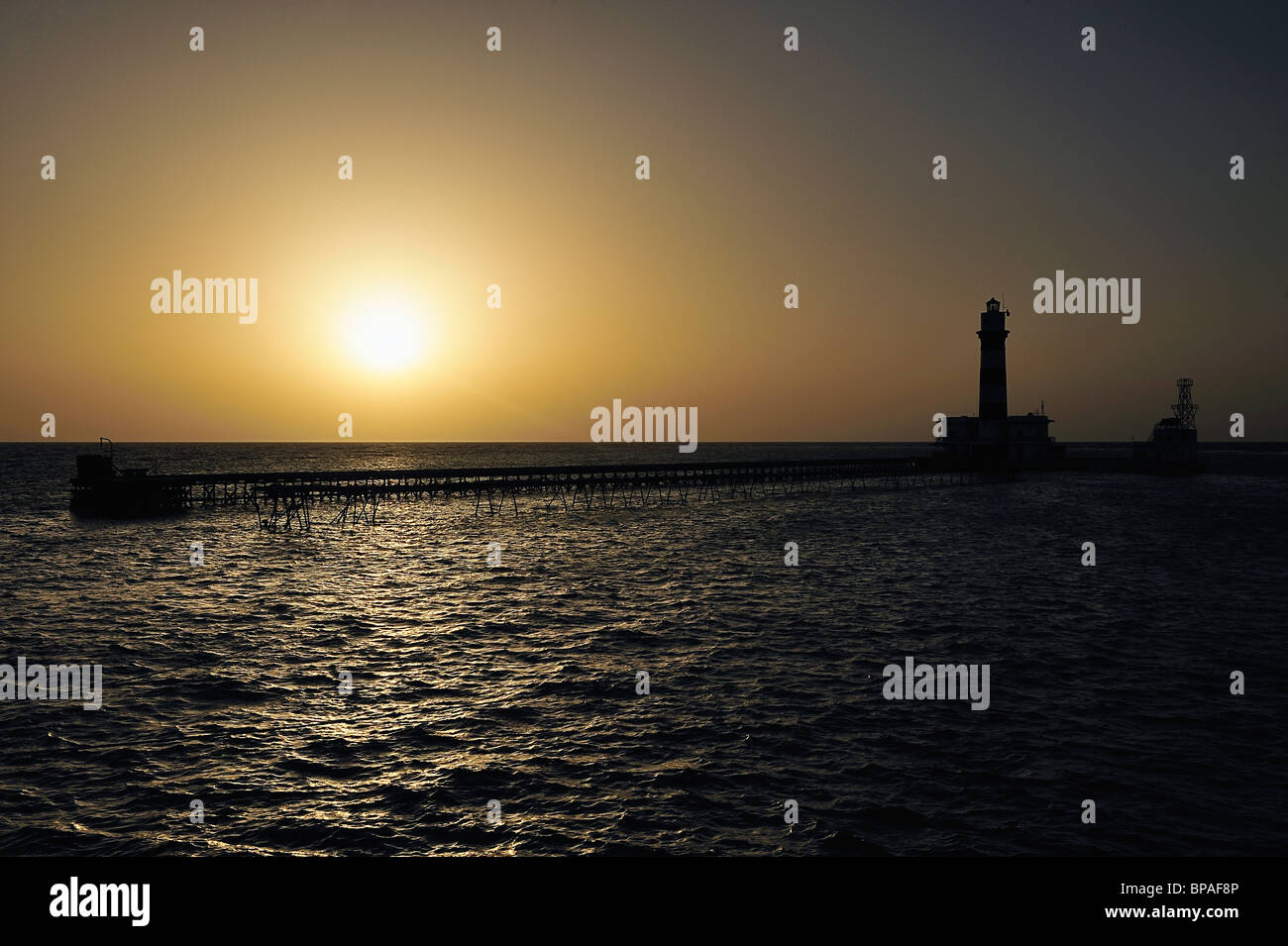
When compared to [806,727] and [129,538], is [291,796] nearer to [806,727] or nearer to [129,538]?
[806,727]

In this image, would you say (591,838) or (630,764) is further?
(630,764)

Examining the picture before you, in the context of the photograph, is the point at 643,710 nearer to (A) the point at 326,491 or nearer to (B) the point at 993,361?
(A) the point at 326,491

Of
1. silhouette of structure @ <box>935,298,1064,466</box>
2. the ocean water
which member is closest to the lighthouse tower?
silhouette of structure @ <box>935,298,1064,466</box>

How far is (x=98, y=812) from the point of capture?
40.5ft

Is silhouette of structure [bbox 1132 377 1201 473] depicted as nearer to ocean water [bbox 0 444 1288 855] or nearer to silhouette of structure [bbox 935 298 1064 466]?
silhouette of structure [bbox 935 298 1064 466]

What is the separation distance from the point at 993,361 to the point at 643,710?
106 meters

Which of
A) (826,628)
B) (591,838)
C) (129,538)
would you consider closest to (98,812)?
(591,838)

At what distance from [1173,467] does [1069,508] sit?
71.7 meters

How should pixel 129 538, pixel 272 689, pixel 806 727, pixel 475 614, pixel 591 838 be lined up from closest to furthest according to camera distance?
1. pixel 591 838
2. pixel 806 727
3. pixel 272 689
4. pixel 475 614
5. pixel 129 538

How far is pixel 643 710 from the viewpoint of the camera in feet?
56.5

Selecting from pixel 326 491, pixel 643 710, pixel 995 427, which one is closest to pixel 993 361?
pixel 995 427

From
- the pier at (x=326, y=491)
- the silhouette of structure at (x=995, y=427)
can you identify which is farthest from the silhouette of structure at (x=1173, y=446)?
the pier at (x=326, y=491)
